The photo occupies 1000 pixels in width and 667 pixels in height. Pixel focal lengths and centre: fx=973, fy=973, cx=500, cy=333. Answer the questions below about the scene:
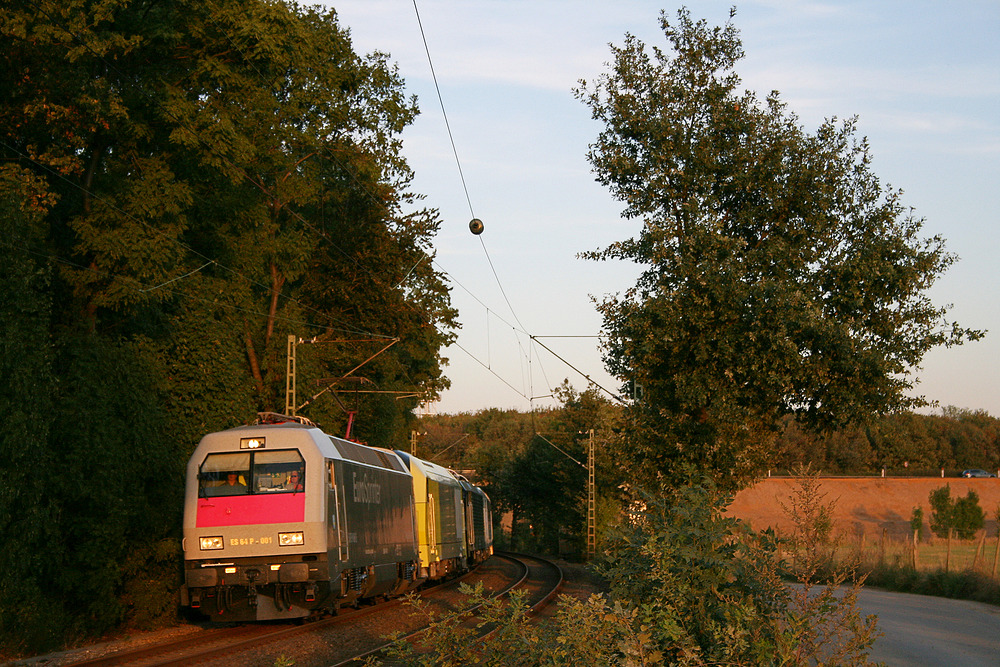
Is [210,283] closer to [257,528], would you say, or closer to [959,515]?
[257,528]

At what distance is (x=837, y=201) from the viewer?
20297 millimetres

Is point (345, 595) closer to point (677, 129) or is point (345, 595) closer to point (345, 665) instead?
point (345, 665)

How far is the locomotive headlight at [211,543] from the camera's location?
16.3 meters

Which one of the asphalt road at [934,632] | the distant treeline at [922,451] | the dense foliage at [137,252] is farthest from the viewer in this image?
the distant treeline at [922,451]

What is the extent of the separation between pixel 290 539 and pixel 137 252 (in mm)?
9850

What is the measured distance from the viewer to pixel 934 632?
17.3m

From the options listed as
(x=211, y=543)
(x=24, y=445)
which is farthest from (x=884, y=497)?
(x=24, y=445)

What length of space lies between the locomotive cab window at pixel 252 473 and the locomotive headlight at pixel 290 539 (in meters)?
0.73

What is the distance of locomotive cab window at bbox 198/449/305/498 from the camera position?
16.5 metres

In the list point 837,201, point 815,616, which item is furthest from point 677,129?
point 815,616

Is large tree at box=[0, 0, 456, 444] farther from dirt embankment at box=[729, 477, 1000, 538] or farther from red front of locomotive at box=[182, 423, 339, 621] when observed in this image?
dirt embankment at box=[729, 477, 1000, 538]

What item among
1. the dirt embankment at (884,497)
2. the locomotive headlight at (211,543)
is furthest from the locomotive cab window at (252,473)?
the dirt embankment at (884,497)

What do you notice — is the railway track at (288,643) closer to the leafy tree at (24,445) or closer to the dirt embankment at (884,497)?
the leafy tree at (24,445)

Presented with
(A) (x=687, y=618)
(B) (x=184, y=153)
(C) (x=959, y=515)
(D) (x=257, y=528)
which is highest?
(B) (x=184, y=153)
